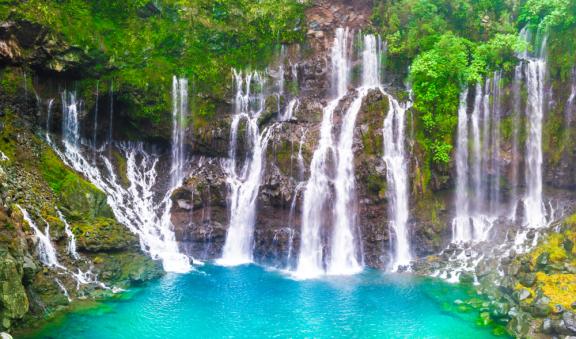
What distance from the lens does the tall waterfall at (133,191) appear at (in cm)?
2441

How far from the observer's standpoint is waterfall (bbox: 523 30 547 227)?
80.6 ft

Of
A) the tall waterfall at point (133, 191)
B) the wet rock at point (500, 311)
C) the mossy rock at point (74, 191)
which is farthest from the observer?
the tall waterfall at point (133, 191)

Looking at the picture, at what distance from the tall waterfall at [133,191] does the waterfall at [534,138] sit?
1829 cm

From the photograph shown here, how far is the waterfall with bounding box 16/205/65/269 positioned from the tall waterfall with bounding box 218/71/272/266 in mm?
8333

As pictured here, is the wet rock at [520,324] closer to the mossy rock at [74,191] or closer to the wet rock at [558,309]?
the wet rock at [558,309]

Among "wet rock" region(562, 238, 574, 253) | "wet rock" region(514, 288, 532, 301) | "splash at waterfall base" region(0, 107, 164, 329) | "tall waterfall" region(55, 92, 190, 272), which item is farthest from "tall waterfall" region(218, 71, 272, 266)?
"wet rock" region(562, 238, 574, 253)

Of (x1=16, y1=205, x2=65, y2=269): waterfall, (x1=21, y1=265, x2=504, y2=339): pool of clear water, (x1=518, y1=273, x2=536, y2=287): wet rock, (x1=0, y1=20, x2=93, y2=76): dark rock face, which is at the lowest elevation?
(x1=21, y1=265, x2=504, y2=339): pool of clear water

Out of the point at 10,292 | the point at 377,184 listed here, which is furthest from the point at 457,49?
the point at 10,292

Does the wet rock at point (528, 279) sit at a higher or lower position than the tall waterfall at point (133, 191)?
lower

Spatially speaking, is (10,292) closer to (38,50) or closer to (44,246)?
(44,246)

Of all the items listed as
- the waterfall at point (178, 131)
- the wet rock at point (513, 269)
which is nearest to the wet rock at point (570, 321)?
the wet rock at point (513, 269)

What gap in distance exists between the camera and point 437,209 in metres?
24.7

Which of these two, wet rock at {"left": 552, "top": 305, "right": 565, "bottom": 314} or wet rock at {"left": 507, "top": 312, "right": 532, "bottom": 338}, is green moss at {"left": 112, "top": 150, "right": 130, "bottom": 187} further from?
wet rock at {"left": 552, "top": 305, "right": 565, "bottom": 314}

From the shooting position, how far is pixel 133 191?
26734 millimetres
